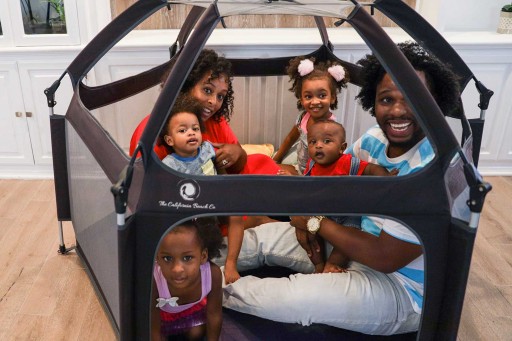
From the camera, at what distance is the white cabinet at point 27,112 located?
2332mm

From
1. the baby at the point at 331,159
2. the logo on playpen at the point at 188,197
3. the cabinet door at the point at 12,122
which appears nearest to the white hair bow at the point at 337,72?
the baby at the point at 331,159

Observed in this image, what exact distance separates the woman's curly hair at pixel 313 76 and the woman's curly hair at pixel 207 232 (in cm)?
91

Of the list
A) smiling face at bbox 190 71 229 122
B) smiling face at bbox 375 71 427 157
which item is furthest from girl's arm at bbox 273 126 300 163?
smiling face at bbox 375 71 427 157

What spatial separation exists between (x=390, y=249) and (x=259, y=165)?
2.76ft

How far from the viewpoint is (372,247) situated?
131cm

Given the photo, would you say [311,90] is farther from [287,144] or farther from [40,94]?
[40,94]

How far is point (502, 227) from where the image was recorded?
2170 millimetres

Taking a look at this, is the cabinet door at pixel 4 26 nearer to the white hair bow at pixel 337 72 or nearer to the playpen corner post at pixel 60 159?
the playpen corner post at pixel 60 159

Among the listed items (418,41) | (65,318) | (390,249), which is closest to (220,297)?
(390,249)

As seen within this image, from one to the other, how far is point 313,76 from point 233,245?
2.64ft

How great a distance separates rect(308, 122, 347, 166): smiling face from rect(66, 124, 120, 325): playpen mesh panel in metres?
0.66

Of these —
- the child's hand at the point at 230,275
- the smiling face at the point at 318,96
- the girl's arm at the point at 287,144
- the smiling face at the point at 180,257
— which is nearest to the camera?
the smiling face at the point at 180,257

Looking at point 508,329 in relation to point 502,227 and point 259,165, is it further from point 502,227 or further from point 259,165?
Result: point 259,165

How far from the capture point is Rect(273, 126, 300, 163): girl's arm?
2258 millimetres
